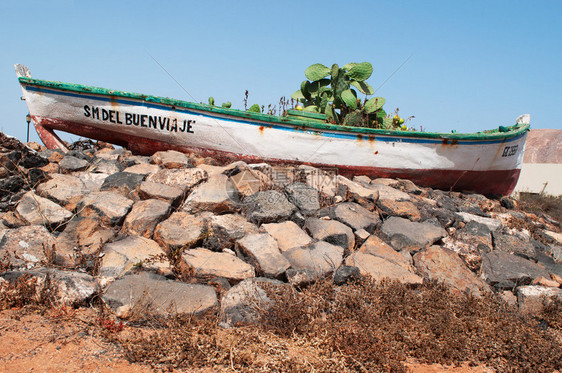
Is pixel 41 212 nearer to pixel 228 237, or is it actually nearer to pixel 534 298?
pixel 228 237

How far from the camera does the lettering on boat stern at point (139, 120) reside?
7207mm

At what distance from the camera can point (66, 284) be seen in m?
3.52

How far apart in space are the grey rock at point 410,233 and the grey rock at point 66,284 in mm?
3531

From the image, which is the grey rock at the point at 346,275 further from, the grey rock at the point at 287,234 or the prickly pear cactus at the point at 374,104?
the prickly pear cactus at the point at 374,104

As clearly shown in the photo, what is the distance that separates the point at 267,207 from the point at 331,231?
894 millimetres

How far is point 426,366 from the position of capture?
10.3 ft

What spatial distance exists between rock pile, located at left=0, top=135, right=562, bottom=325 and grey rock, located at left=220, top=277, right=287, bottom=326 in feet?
0.04

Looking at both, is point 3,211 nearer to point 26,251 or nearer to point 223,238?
point 26,251

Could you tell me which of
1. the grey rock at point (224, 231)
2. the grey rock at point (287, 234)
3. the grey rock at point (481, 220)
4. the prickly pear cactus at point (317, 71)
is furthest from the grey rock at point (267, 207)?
the prickly pear cactus at point (317, 71)

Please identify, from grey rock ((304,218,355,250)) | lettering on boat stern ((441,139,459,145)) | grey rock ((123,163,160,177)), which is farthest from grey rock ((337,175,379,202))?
grey rock ((123,163,160,177))

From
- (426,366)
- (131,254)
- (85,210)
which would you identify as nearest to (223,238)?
(131,254)

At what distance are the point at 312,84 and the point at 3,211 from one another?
6403mm

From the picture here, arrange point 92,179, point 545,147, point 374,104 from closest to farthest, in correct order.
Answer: point 92,179, point 374,104, point 545,147

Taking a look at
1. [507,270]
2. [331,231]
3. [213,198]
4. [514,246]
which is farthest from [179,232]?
[514,246]
